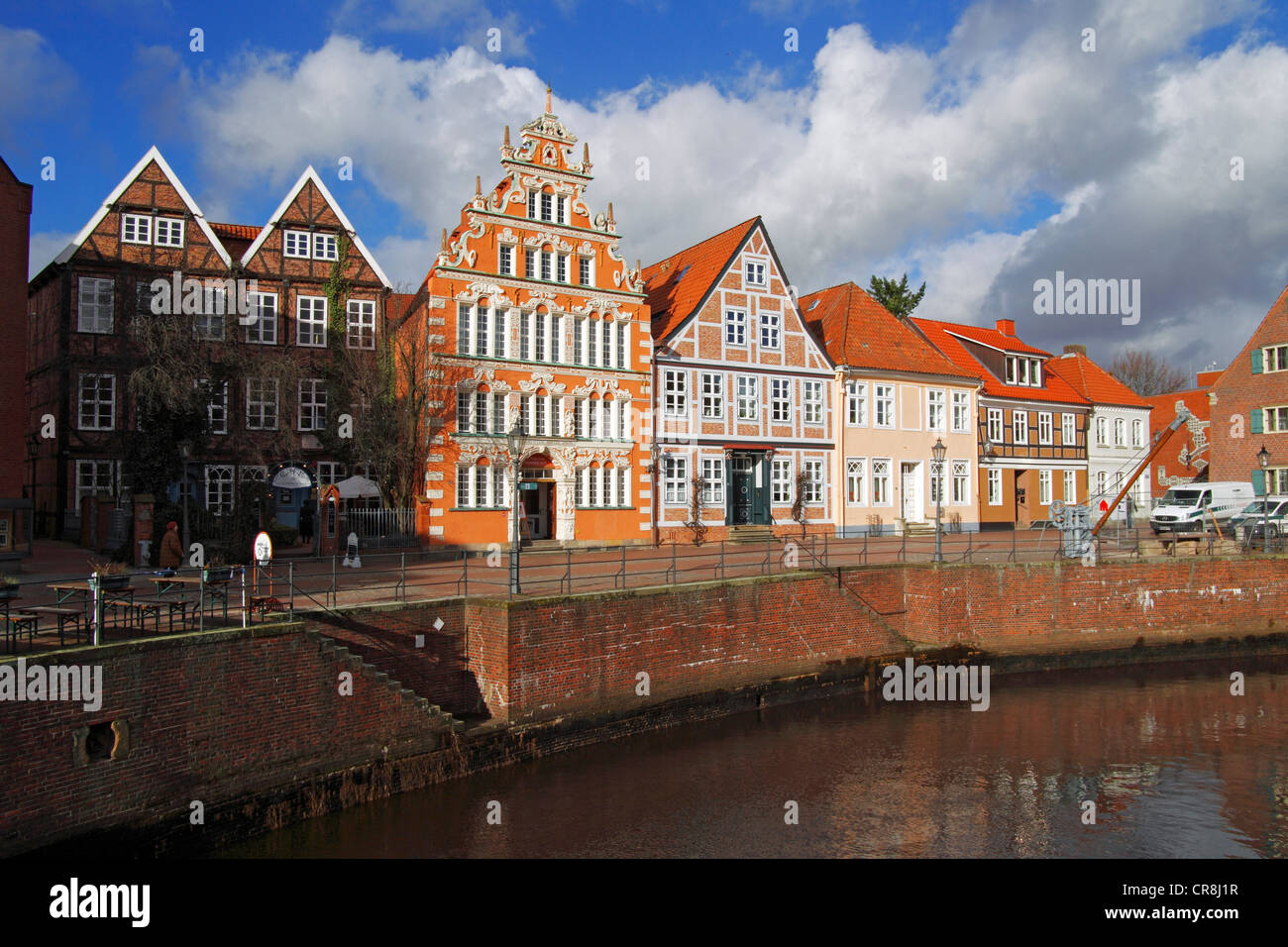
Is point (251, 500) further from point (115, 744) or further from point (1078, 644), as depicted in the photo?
point (1078, 644)

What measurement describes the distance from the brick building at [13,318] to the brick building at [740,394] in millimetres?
18060

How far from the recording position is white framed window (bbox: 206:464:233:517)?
30109 millimetres

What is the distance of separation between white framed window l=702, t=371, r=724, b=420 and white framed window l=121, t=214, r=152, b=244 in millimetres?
19214

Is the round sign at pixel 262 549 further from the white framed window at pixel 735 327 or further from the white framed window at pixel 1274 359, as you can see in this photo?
the white framed window at pixel 1274 359

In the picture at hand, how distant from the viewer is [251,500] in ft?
85.3

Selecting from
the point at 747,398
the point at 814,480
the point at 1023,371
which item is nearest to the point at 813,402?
the point at 814,480

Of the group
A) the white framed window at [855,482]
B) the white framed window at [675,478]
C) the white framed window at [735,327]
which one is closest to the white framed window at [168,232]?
the white framed window at [675,478]

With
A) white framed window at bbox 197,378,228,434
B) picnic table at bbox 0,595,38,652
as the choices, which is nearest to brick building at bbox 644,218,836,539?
white framed window at bbox 197,378,228,434

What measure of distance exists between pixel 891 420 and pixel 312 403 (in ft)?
71.9

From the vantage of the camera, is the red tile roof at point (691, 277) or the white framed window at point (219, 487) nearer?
the white framed window at point (219, 487)

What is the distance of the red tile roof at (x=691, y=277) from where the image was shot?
32.6m

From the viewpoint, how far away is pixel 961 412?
3866 cm

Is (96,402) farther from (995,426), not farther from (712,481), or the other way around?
(995,426)
